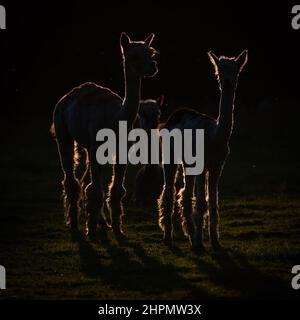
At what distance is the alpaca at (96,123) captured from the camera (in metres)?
13.9

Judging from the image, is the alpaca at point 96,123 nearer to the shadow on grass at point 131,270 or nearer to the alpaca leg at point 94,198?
the alpaca leg at point 94,198

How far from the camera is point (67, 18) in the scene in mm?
42000

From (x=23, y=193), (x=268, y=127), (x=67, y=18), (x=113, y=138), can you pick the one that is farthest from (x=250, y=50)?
(x=113, y=138)

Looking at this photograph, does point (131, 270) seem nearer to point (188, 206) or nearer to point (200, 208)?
point (200, 208)

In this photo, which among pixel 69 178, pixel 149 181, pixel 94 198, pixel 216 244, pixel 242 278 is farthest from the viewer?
pixel 149 181

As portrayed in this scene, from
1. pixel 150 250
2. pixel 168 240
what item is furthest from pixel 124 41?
pixel 150 250

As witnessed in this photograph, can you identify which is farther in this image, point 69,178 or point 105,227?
point 69,178

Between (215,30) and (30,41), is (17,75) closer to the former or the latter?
(30,41)

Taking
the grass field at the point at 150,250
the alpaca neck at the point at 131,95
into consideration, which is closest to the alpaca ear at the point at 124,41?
the alpaca neck at the point at 131,95

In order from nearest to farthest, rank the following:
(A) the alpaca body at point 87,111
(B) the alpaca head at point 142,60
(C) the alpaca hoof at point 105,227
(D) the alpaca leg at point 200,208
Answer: (D) the alpaca leg at point 200,208 → (B) the alpaca head at point 142,60 → (A) the alpaca body at point 87,111 → (C) the alpaca hoof at point 105,227

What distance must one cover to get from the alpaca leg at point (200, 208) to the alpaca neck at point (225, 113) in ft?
2.01

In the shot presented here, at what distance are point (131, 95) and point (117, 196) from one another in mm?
1624

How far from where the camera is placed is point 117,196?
1428 cm
